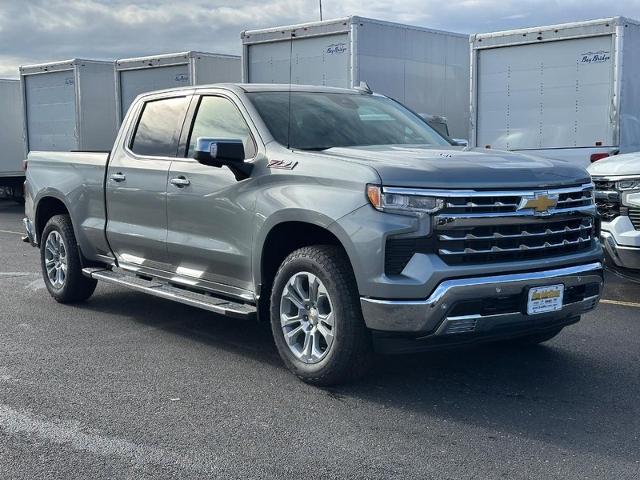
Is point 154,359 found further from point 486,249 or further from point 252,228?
point 486,249

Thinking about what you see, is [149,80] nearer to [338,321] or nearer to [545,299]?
[338,321]

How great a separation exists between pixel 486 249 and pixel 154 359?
2.47 metres

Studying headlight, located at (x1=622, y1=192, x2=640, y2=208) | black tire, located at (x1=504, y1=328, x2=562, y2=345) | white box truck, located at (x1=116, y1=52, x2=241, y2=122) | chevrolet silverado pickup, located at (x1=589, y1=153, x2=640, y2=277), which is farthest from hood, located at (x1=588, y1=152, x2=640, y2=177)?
white box truck, located at (x1=116, y1=52, x2=241, y2=122)

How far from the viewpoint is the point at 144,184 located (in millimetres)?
6617

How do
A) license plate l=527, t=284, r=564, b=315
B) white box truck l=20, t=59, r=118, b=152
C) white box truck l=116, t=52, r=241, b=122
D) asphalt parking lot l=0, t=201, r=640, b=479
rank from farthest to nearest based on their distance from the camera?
white box truck l=20, t=59, r=118, b=152, white box truck l=116, t=52, r=241, b=122, license plate l=527, t=284, r=564, b=315, asphalt parking lot l=0, t=201, r=640, b=479

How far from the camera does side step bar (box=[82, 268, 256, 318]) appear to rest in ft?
18.6

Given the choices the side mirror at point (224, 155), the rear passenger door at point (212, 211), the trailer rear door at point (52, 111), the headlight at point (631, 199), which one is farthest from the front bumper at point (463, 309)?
the trailer rear door at point (52, 111)

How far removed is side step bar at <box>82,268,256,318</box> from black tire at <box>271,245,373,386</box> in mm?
543

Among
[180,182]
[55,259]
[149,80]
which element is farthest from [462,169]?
[149,80]

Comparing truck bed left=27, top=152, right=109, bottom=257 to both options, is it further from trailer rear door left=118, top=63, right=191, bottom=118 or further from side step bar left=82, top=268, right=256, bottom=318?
trailer rear door left=118, top=63, right=191, bottom=118

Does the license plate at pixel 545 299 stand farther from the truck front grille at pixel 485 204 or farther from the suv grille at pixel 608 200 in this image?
the suv grille at pixel 608 200


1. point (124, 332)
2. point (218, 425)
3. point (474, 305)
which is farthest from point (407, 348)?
point (124, 332)

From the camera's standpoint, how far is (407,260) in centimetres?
472

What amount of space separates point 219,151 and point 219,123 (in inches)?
33.5
